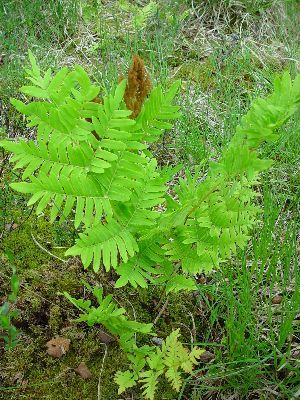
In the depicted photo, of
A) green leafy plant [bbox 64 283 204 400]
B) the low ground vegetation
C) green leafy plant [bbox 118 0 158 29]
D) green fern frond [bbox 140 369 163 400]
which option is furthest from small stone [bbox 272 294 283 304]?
green leafy plant [bbox 118 0 158 29]

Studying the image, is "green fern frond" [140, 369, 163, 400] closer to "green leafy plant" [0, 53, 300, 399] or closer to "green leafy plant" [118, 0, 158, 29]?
"green leafy plant" [0, 53, 300, 399]

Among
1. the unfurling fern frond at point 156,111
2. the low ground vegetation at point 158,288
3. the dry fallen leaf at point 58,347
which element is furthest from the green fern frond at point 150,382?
the unfurling fern frond at point 156,111

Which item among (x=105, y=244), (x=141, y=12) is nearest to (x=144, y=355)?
(x=105, y=244)

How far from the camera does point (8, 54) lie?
11.7 feet

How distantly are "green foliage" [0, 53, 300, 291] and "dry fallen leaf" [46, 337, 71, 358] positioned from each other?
526 millimetres

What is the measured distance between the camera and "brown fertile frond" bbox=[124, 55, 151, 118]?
5.11 ft

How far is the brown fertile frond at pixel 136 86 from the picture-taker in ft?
5.11

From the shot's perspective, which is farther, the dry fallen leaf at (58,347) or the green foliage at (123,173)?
the dry fallen leaf at (58,347)

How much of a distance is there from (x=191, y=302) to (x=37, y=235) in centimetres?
84

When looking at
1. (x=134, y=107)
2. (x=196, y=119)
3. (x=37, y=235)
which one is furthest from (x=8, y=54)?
(x=134, y=107)

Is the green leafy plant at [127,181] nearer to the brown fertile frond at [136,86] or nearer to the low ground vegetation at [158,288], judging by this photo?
the brown fertile frond at [136,86]

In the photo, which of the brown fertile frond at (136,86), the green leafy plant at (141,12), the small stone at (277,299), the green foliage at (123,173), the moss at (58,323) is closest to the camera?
the green foliage at (123,173)

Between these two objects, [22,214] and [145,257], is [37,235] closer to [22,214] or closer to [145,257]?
[22,214]

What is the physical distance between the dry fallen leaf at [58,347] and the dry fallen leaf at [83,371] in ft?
0.28
